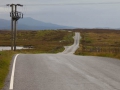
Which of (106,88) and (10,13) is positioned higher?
(10,13)

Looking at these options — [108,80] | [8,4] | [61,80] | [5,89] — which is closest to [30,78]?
[61,80]

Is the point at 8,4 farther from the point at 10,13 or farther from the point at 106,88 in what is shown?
the point at 106,88

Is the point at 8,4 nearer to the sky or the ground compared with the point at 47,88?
nearer to the sky

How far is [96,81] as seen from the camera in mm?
11297

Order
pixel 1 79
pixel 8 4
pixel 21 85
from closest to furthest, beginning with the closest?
pixel 21 85, pixel 1 79, pixel 8 4

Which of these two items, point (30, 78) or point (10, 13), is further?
point (10, 13)

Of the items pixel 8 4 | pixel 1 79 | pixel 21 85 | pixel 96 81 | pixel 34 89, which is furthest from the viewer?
pixel 8 4

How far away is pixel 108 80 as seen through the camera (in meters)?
11.5

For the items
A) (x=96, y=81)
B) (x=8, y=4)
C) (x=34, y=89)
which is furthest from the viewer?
(x=8, y=4)

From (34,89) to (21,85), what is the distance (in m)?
1.00

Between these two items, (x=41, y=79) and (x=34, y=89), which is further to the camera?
(x=41, y=79)

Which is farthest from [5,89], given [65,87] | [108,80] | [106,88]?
[108,80]

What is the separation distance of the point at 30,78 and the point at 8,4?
4223cm

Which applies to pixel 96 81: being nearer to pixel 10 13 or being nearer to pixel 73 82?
pixel 73 82
